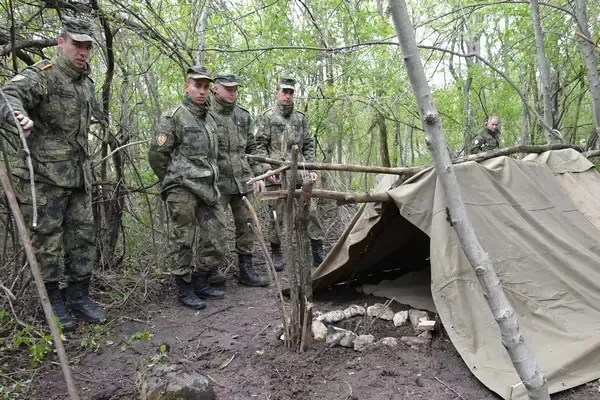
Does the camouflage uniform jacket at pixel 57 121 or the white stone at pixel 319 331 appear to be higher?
the camouflage uniform jacket at pixel 57 121

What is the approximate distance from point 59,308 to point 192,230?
1.22m

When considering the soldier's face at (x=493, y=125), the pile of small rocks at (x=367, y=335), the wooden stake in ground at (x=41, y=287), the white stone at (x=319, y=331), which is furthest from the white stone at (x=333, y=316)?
the soldier's face at (x=493, y=125)

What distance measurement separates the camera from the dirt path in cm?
265

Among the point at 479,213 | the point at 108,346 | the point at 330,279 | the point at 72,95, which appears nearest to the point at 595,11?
the point at 479,213

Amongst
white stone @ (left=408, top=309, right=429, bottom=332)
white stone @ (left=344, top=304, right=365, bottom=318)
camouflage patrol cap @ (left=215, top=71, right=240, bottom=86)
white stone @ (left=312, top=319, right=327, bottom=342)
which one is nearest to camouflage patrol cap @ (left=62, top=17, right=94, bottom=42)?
camouflage patrol cap @ (left=215, top=71, right=240, bottom=86)

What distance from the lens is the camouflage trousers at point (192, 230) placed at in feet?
13.4

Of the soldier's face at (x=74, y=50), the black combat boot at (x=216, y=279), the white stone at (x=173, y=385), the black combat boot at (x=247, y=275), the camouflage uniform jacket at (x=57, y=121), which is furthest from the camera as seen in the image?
the black combat boot at (x=247, y=275)

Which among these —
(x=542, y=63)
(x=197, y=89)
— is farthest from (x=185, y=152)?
(x=542, y=63)

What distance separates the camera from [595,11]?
6219 millimetres

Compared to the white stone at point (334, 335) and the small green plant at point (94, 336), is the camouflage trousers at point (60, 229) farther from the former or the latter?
the white stone at point (334, 335)

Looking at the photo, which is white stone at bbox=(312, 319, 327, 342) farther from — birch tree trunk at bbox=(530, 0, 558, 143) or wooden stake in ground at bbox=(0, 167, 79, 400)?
birch tree trunk at bbox=(530, 0, 558, 143)

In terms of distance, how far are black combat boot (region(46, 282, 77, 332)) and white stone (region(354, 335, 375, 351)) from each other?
2056mm

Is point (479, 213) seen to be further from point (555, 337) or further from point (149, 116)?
point (149, 116)

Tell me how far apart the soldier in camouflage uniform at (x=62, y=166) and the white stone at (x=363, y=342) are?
197 centimetres
